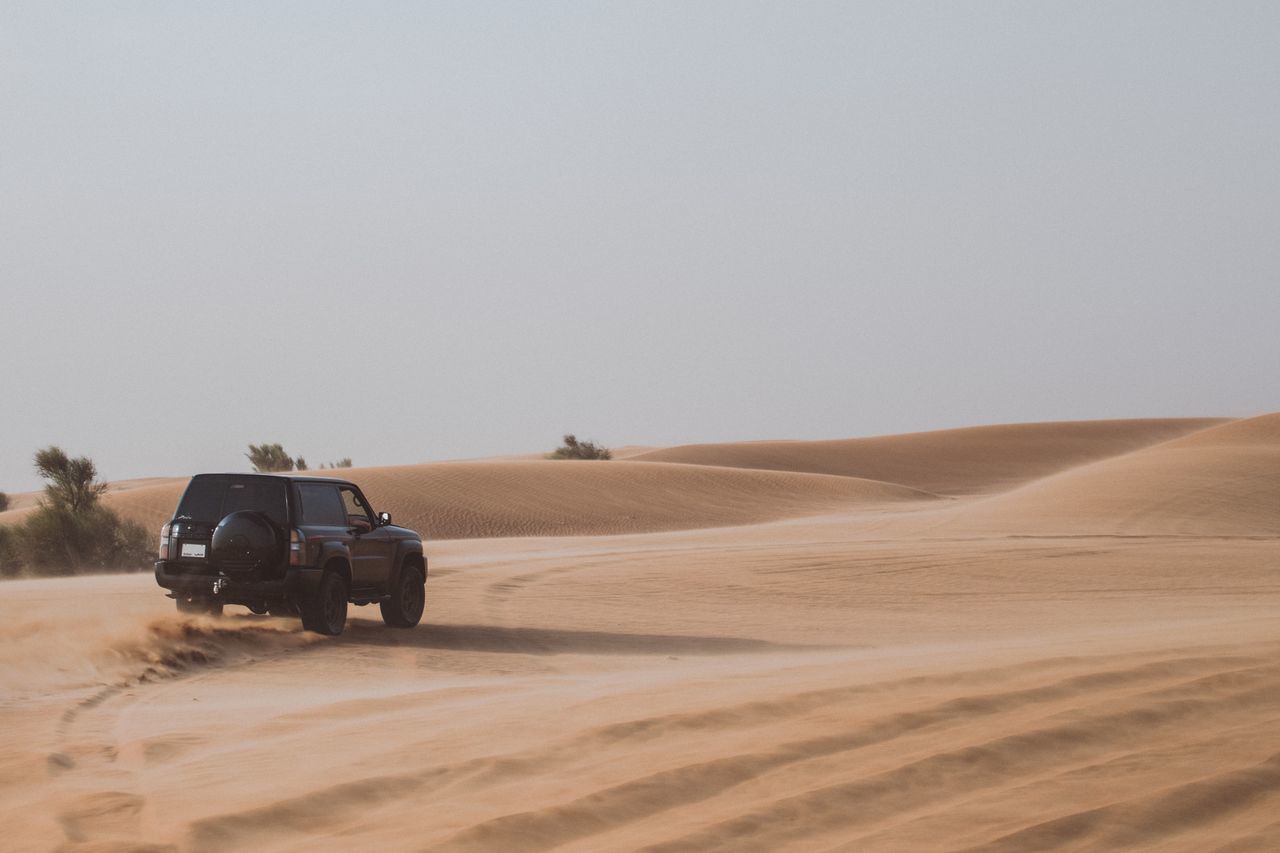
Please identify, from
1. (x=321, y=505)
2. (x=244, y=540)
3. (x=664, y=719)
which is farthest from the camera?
(x=321, y=505)

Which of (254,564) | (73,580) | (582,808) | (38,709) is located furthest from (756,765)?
(73,580)

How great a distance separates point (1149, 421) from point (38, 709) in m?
122

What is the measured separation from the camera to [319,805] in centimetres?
575

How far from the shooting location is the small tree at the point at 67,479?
3391 cm

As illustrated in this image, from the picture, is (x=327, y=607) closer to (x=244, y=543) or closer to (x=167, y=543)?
(x=244, y=543)

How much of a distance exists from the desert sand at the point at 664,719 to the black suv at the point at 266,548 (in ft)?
1.40

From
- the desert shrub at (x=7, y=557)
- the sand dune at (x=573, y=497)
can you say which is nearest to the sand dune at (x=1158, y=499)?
the sand dune at (x=573, y=497)

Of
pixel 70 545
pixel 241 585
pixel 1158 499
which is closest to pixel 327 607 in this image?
pixel 241 585

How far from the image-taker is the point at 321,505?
14.5 metres

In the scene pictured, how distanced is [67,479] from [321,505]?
22330mm

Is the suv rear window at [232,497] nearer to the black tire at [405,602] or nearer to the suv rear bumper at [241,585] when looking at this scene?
the suv rear bumper at [241,585]

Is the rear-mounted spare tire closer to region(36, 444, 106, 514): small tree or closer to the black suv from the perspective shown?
the black suv

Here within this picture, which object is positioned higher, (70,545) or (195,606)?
(70,545)

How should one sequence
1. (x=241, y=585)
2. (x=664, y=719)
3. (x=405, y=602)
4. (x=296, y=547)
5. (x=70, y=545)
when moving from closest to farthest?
(x=664, y=719) < (x=241, y=585) < (x=296, y=547) < (x=405, y=602) < (x=70, y=545)
